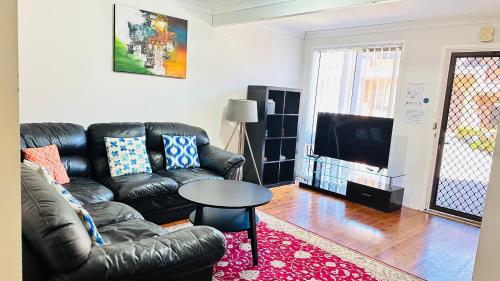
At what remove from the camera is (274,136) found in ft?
17.9

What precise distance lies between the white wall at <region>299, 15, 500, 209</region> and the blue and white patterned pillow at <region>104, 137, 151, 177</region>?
132 inches

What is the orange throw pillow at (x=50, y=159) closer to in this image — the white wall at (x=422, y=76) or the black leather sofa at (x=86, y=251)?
the black leather sofa at (x=86, y=251)

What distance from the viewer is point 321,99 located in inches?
228

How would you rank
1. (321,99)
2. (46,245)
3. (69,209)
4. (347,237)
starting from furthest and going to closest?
(321,99) → (347,237) → (69,209) → (46,245)

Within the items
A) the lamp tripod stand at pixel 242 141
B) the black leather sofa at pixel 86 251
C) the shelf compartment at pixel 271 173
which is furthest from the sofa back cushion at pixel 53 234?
the shelf compartment at pixel 271 173

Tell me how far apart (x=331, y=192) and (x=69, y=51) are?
12.4ft

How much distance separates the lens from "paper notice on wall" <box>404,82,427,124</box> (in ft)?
14.7

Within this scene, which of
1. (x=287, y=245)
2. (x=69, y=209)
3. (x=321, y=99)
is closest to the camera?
(x=69, y=209)

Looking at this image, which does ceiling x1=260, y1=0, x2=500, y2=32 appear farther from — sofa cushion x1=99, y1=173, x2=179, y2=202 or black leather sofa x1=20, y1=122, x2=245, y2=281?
sofa cushion x1=99, y1=173, x2=179, y2=202

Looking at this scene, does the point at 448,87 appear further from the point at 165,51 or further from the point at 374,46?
the point at 165,51

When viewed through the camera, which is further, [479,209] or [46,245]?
[479,209]

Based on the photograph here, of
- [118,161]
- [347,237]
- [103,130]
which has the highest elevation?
[103,130]

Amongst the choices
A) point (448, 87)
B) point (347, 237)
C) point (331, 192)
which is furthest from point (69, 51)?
point (448, 87)

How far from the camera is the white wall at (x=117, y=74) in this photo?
3393 millimetres
